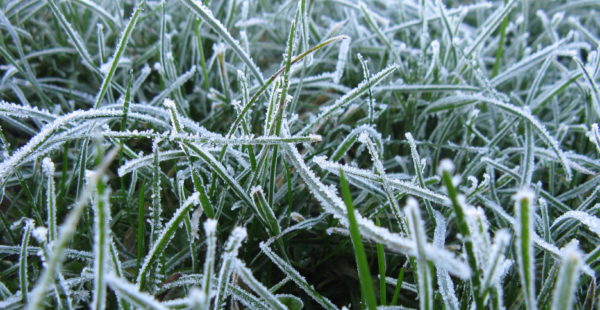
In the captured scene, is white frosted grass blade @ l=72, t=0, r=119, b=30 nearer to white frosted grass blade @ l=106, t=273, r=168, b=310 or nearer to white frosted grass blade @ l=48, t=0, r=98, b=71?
white frosted grass blade @ l=48, t=0, r=98, b=71

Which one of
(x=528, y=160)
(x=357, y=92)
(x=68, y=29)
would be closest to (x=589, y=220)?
(x=528, y=160)

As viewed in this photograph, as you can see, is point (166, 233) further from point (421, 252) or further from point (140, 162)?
point (421, 252)

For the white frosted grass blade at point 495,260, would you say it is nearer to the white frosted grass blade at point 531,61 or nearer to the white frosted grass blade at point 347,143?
the white frosted grass blade at point 347,143

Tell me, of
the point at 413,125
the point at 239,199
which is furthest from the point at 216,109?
the point at 413,125

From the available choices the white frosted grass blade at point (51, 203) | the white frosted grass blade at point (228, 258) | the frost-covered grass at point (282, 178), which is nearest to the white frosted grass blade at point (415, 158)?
the frost-covered grass at point (282, 178)

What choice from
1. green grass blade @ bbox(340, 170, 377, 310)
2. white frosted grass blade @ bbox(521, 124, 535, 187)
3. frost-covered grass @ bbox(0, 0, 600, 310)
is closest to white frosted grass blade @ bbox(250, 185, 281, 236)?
frost-covered grass @ bbox(0, 0, 600, 310)

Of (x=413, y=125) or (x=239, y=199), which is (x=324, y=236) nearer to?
(x=239, y=199)

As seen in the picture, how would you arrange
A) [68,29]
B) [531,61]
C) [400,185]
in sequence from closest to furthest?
[400,185] → [68,29] → [531,61]
